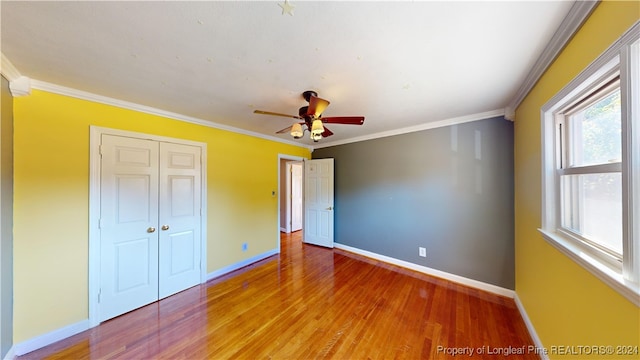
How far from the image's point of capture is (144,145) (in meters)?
2.33

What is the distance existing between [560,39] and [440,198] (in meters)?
2.10

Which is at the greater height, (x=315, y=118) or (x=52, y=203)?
(x=315, y=118)

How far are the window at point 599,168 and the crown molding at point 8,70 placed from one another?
3.51m

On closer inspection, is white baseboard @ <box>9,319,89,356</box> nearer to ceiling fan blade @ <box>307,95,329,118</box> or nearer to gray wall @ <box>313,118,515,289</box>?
ceiling fan blade @ <box>307,95,329,118</box>

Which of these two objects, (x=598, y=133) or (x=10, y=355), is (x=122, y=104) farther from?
(x=598, y=133)

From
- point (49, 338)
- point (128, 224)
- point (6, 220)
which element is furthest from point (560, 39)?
point (49, 338)

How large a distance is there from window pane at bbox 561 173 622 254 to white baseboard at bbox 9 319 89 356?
157 inches

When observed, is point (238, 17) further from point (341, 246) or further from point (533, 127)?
point (341, 246)

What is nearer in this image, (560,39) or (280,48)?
(560,39)

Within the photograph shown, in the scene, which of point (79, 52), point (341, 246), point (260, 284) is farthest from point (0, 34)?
point (341, 246)

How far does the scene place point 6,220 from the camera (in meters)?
1.56

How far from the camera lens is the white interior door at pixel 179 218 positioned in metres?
2.49

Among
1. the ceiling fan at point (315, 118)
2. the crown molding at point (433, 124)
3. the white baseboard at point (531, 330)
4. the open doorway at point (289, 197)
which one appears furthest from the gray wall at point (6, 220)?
the open doorway at point (289, 197)

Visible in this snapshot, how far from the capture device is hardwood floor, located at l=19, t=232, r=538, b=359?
1.69 meters
